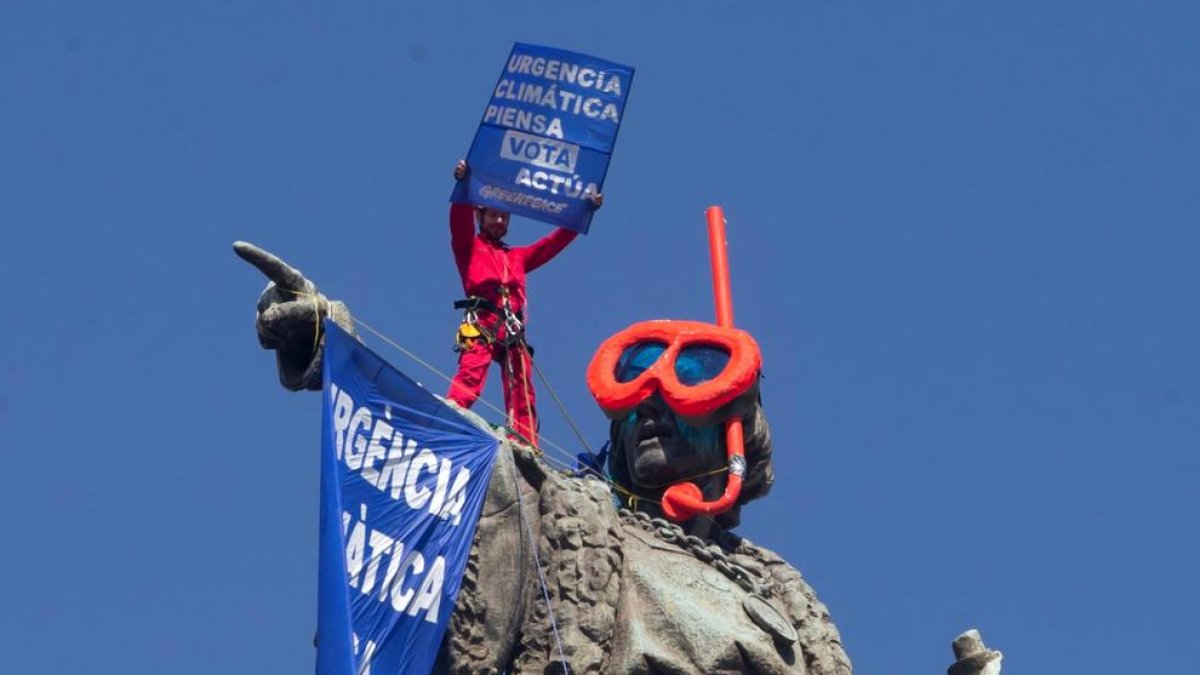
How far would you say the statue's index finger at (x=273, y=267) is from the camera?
121 ft

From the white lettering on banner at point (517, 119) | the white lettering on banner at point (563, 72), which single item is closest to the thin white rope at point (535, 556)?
the white lettering on banner at point (517, 119)

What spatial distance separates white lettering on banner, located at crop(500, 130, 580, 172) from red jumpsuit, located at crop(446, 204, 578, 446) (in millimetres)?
642

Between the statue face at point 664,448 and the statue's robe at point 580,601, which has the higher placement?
the statue face at point 664,448

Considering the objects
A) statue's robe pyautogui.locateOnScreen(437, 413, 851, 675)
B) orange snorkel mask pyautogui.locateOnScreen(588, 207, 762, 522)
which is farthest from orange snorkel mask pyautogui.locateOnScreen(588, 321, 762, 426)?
statue's robe pyautogui.locateOnScreen(437, 413, 851, 675)

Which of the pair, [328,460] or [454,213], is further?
[454,213]

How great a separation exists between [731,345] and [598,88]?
2.62 metres

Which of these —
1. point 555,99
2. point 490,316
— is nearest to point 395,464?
point 490,316

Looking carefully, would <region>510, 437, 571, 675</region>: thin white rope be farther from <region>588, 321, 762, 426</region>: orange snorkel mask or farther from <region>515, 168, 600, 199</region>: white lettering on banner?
<region>515, 168, 600, 199</region>: white lettering on banner

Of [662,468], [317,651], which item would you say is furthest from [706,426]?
[317,651]

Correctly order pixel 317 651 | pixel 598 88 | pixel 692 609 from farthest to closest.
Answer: pixel 598 88 → pixel 692 609 → pixel 317 651

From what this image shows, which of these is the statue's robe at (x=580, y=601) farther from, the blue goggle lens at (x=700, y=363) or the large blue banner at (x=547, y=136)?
the large blue banner at (x=547, y=136)

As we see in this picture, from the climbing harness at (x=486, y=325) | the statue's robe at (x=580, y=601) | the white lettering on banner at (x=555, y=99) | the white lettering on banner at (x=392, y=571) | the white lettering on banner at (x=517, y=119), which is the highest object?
the white lettering on banner at (x=555, y=99)

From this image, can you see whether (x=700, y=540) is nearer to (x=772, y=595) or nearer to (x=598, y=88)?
(x=772, y=595)

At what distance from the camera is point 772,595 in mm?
39719
